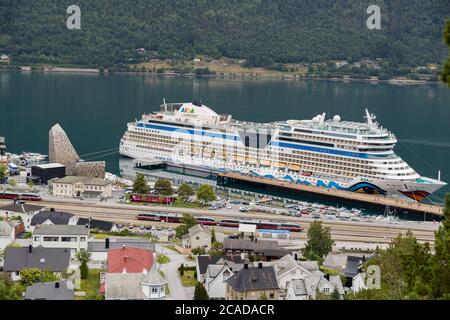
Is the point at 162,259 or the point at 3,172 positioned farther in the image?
the point at 3,172

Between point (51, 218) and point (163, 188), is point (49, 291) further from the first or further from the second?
point (163, 188)

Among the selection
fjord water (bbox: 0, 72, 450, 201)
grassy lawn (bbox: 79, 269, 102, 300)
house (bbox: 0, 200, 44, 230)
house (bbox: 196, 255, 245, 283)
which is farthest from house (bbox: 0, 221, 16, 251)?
fjord water (bbox: 0, 72, 450, 201)

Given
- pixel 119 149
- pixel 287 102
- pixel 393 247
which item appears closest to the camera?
pixel 393 247

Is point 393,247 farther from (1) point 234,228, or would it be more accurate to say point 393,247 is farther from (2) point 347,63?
(2) point 347,63

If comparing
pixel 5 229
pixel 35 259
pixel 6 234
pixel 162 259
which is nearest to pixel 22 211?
pixel 5 229

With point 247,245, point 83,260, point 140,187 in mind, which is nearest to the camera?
point 83,260

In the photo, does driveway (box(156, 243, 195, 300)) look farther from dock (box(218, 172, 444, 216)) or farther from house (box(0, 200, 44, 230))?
dock (box(218, 172, 444, 216))

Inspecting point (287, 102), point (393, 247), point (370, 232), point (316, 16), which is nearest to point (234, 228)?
point (370, 232)
